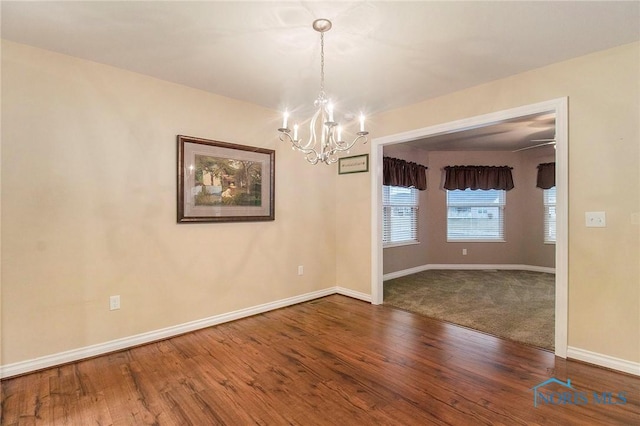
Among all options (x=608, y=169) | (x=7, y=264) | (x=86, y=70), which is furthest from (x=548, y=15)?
(x=7, y=264)

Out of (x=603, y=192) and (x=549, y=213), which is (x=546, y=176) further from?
(x=603, y=192)

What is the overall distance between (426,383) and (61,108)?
3.53 m

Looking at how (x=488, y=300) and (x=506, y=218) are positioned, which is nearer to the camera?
(x=488, y=300)

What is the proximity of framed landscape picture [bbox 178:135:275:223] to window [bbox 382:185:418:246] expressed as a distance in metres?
2.55

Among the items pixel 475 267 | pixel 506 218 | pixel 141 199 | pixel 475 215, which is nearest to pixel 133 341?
pixel 141 199

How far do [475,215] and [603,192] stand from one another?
13.7 ft

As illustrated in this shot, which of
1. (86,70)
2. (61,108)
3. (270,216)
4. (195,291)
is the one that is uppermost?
(86,70)

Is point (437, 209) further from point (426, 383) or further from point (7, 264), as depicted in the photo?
point (7, 264)

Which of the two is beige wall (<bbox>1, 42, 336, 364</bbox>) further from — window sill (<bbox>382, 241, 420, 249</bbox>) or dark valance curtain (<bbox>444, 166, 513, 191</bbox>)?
dark valance curtain (<bbox>444, 166, 513, 191</bbox>)

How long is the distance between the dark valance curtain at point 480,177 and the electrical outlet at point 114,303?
5798 millimetres

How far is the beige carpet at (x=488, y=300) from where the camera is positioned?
3.18 meters

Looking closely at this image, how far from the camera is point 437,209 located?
21.0 feet

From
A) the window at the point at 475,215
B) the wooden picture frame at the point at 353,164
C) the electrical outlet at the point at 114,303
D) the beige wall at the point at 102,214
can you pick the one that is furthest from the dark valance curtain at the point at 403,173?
the electrical outlet at the point at 114,303

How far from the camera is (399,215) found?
585 centimetres
